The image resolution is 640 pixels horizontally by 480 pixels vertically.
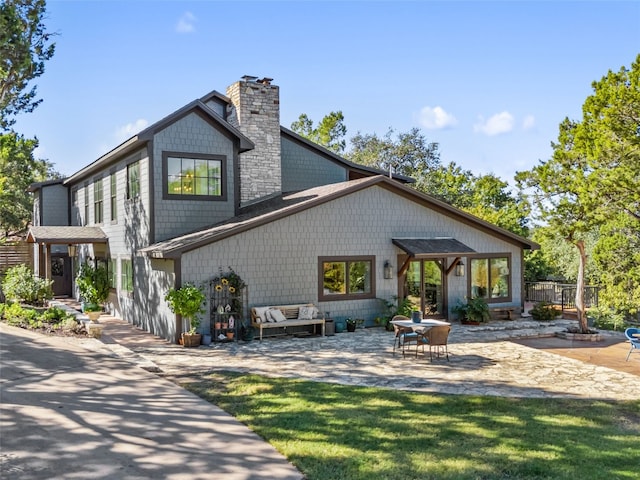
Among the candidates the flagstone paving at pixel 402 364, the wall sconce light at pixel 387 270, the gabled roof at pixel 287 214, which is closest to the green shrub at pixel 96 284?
the flagstone paving at pixel 402 364

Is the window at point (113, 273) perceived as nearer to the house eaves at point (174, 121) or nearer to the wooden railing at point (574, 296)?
the house eaves at point (174, 121)

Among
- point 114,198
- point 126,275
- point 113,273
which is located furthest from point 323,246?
point 113,273

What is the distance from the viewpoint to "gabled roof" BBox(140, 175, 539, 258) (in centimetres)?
1397

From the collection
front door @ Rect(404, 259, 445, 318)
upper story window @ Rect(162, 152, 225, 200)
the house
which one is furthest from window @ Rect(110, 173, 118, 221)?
front door @ Rect(404, 259, 445, 318)

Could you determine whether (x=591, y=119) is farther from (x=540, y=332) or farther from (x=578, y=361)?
(x=578, y=361)

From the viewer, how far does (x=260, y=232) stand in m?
14.9

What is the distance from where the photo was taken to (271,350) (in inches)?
512

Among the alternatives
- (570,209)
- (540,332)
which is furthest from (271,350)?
(570,209)

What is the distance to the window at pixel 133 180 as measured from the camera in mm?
16913

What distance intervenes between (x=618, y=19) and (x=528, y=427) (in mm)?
13374

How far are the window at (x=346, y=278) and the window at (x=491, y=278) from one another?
3927mm

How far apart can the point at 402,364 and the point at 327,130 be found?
101 feet

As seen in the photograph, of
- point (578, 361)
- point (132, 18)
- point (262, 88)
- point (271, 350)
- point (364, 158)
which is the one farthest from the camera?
point (364, 158)

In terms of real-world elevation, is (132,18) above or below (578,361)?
above
